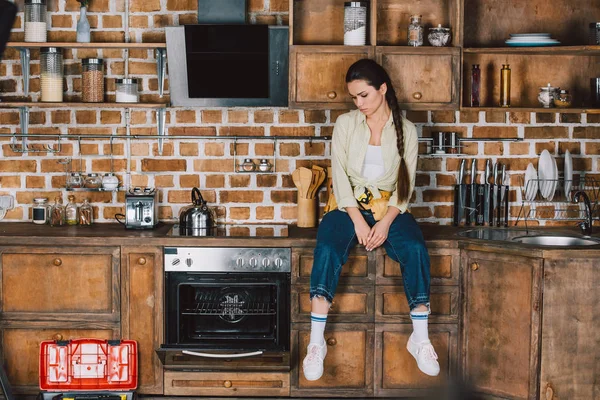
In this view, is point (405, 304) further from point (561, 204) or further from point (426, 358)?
point (561, 204)

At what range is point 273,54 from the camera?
3980mm

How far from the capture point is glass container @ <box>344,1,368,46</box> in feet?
12.7

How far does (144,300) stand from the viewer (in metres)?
3.74

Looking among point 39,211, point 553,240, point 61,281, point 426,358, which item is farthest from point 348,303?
point 39,211

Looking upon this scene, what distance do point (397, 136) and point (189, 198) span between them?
127 cm

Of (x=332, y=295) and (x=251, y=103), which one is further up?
(x=251, y=103)

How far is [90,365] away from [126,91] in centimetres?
141

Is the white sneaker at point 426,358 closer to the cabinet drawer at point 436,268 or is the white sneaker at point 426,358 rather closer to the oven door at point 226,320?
the cabinet drawer at point 436,268

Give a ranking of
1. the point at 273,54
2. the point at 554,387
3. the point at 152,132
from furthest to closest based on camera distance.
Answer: the point at 152,132, the point at 273,54, the point at 554,387

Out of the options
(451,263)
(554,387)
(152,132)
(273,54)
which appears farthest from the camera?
(152,132)

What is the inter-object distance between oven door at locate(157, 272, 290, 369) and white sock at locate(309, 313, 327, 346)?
0.28 m

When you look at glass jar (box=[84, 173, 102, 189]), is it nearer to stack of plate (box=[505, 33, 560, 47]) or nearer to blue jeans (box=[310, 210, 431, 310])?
blue jeans (box=[310, 210, 431, 310])

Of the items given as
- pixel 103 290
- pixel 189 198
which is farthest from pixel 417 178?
pixel 103 290

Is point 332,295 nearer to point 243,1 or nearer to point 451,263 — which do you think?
point 451,263
